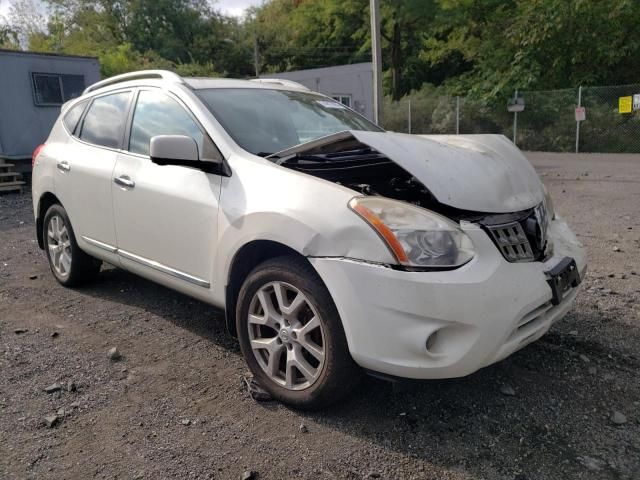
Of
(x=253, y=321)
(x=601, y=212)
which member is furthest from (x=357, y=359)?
(x=601, y=212)

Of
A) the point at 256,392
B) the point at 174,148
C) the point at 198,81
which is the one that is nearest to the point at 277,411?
the point at 256,392

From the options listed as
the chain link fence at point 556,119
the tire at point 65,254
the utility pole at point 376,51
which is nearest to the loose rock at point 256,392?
the tire at point 65,254

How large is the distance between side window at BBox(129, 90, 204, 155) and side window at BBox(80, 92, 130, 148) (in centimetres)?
19

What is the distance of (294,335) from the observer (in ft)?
8.78

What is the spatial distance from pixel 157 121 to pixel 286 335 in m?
1.88

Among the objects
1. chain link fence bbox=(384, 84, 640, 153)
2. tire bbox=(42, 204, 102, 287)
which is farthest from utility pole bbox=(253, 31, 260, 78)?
tire bbox=(42, 204, 102, 287)

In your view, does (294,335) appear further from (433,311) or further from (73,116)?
(73,116)

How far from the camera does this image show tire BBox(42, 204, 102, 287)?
456 centimetres

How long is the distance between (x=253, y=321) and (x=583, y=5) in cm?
2287

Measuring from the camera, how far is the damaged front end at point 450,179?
8.34 feet

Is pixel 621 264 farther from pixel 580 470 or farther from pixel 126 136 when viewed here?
pixel 126 136

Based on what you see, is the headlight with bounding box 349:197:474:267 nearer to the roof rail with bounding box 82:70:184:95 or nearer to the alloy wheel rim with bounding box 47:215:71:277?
the roof rail with bounding box 82:70:184:95

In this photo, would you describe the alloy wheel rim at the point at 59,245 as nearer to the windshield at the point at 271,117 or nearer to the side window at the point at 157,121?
the side window at the point at 157,121

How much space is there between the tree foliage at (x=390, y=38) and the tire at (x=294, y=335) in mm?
20727
